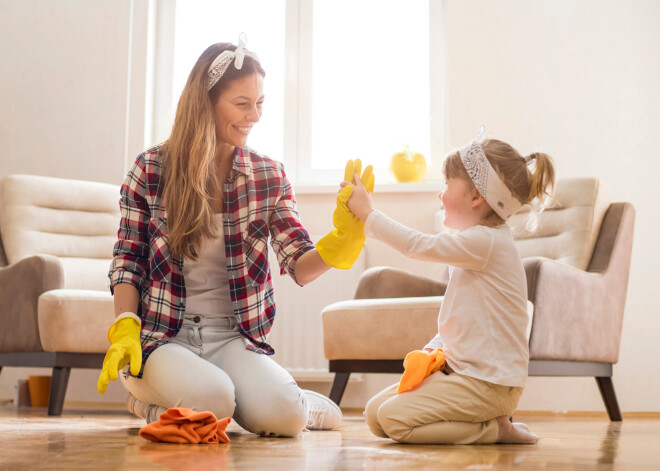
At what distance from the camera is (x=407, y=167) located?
336 cm

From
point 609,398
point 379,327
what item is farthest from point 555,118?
point 379,327

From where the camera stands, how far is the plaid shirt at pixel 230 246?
1.68 metres

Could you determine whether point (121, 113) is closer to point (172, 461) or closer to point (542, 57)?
point (542, 57)

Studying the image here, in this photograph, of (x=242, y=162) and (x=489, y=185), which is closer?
(x=489, y=185)

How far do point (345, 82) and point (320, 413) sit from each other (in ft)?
7.36

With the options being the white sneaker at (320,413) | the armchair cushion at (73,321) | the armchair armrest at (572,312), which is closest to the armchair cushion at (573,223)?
the armchair armrest at (572,312)

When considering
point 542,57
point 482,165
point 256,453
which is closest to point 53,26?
point 542,57

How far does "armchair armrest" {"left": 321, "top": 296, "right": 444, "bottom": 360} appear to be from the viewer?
2305mm

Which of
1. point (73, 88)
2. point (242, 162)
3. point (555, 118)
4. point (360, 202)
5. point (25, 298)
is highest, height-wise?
point (73, 88)

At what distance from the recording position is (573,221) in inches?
109

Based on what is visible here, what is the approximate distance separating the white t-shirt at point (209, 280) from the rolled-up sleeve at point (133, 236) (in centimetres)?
10

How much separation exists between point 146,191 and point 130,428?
1.83 feet

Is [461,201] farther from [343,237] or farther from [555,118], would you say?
[555,118]

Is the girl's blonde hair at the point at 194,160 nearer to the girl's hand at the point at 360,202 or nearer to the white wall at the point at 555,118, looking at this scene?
the girl's hand at the point at 360,202
